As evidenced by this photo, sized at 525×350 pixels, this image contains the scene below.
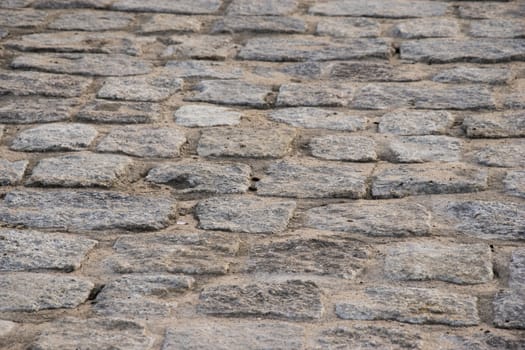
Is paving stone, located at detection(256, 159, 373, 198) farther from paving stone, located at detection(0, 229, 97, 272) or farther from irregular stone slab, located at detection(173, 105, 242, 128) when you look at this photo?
paving stone, located at detection(0, 229, 97, 272)

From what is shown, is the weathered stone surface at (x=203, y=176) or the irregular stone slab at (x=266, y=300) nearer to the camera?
the irregular stone slab at (x=266, y=300)

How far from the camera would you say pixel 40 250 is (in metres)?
3.29

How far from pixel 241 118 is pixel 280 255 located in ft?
4.01

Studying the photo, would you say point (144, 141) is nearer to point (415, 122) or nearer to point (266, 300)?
point (415, 122)

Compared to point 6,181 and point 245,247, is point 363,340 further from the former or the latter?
point 6,181

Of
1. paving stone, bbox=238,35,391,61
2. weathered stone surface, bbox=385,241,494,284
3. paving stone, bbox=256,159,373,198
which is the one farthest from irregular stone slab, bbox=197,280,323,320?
paving stone, bbox=238,35,391,61

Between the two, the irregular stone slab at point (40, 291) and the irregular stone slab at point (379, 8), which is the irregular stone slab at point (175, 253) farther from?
the irregular stone slab at point (379, 8)

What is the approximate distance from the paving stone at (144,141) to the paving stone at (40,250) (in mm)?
713

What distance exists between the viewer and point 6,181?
3812 mm

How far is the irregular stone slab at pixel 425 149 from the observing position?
397 centimetres

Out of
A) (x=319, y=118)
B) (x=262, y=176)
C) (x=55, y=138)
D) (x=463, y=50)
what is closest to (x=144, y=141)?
(x=55, y=138)

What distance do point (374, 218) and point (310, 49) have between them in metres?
1.85

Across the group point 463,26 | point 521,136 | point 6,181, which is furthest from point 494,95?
point 6,181

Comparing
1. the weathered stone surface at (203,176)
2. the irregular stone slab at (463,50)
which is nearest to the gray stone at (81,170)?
the weathered stone surface at (203,176)
